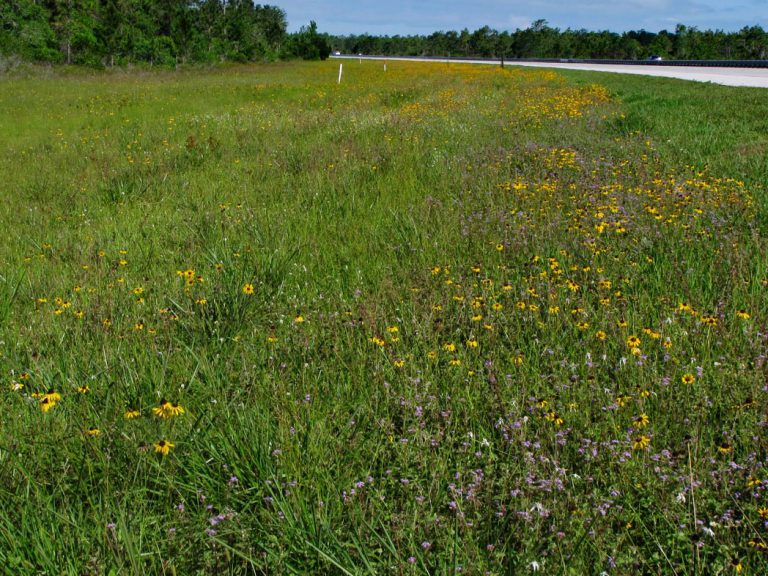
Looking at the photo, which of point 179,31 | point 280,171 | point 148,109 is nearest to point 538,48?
point 179,31

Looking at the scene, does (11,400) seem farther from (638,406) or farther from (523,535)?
(638,406)

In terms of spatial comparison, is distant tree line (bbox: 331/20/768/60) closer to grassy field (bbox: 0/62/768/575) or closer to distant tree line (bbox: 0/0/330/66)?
distant tree line (bbox: 0/0/330/66)

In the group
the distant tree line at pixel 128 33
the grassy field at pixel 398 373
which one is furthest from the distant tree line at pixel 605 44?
the grassy field at pixel 398 373

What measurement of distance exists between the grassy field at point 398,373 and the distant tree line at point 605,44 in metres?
84.5

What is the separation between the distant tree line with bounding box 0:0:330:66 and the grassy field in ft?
131

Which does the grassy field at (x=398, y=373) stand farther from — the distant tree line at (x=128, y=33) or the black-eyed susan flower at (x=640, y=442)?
the distant tree line at (x=128, y=33)

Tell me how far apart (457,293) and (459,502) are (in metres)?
1.95

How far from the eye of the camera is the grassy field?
1890mm

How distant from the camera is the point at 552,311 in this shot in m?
3.22

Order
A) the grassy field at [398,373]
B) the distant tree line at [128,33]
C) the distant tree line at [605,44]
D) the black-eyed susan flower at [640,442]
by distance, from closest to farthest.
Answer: the grassy field at [398,373]
the black-eyed susan flower at [640,442]
the distant tree line at [128,33]
the distant tree line at [605,44]

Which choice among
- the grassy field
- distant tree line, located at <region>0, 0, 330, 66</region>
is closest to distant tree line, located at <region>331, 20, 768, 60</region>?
distant tree line, located at <region>0, 0, 330, 66</region>

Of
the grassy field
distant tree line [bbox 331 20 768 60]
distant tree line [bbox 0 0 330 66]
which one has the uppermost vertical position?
distant tree line [bbox 331 20 768 60]

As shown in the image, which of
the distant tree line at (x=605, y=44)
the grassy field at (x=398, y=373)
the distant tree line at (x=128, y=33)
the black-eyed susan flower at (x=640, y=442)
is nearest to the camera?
the grassy field at (x=398, y=373)

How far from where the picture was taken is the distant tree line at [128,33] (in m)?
40.1
